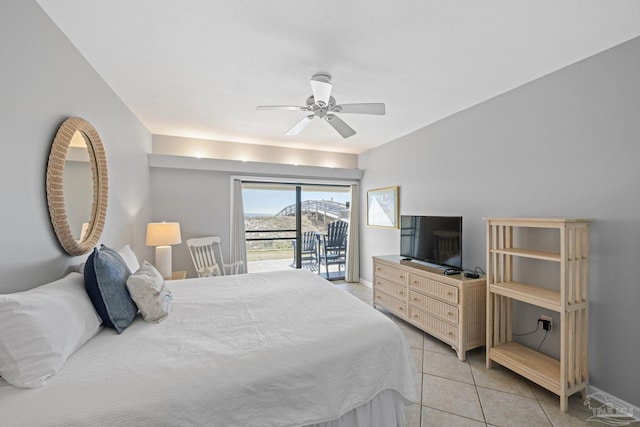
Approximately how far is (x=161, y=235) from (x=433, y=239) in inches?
124

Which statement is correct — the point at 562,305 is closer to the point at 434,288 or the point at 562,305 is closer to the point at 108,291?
the point at 434,288

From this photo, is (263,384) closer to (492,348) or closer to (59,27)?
(492,348)

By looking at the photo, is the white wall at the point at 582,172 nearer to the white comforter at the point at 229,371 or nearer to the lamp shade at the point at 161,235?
the white comforter at the point at 229,371

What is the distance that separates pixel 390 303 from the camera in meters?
3.41

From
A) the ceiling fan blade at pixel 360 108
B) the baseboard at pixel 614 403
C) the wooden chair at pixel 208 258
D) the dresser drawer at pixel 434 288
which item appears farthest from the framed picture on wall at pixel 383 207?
the baseboard at pixel 614 403

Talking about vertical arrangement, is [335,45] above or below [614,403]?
above

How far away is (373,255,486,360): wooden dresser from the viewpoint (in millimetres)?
2486

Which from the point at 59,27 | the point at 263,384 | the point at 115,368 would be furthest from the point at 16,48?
the point at 263,384

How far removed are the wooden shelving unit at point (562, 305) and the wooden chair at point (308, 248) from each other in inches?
127

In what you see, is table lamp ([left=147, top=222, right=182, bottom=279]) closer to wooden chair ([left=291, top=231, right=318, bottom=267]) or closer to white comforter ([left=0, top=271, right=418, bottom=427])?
white comforter ([left=0, top=271, right=418, bottom=427])

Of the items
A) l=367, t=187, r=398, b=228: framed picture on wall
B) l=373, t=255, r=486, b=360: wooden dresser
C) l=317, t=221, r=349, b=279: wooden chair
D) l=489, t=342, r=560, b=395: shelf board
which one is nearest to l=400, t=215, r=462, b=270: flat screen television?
l=373, t=255, r=486, b=360: wooden dresser

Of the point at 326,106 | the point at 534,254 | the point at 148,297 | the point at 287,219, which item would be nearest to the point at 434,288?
the point at 534,254

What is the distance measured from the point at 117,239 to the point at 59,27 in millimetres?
1709

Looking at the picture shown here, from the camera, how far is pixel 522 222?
81.7 inches
